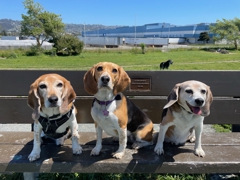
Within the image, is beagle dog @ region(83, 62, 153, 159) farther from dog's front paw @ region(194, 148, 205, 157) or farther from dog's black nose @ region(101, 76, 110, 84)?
dog's front paw @ region(194, 148, 205, 157)

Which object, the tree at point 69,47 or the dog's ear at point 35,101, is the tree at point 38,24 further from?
the dog's ear at point 35,101

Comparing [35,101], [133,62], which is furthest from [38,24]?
[35,101]

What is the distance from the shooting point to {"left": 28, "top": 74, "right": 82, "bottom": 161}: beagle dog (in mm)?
2199

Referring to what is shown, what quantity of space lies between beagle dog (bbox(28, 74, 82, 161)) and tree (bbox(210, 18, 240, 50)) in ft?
183

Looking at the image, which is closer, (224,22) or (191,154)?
(191,154)

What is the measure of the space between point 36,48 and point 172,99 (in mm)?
33228

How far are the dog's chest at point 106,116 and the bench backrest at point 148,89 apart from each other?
38.2 inches

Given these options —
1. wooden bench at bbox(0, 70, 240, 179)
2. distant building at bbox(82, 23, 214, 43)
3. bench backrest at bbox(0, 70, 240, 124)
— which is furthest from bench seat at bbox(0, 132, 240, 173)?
distant building at bbox(82, 23, 214, 43)

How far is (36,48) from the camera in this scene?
32812 millimetres

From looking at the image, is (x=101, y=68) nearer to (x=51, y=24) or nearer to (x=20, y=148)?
Result: (x=20, y=148)

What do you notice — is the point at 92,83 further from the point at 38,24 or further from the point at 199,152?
the point at 38,24

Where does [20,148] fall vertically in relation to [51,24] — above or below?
below

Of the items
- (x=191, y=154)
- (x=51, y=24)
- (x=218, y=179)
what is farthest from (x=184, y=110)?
(x=51, y=24)

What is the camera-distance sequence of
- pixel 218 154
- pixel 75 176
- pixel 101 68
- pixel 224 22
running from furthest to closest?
pixel 224 22, pixel 75 176, pixel 218 154, pixel 101 68
